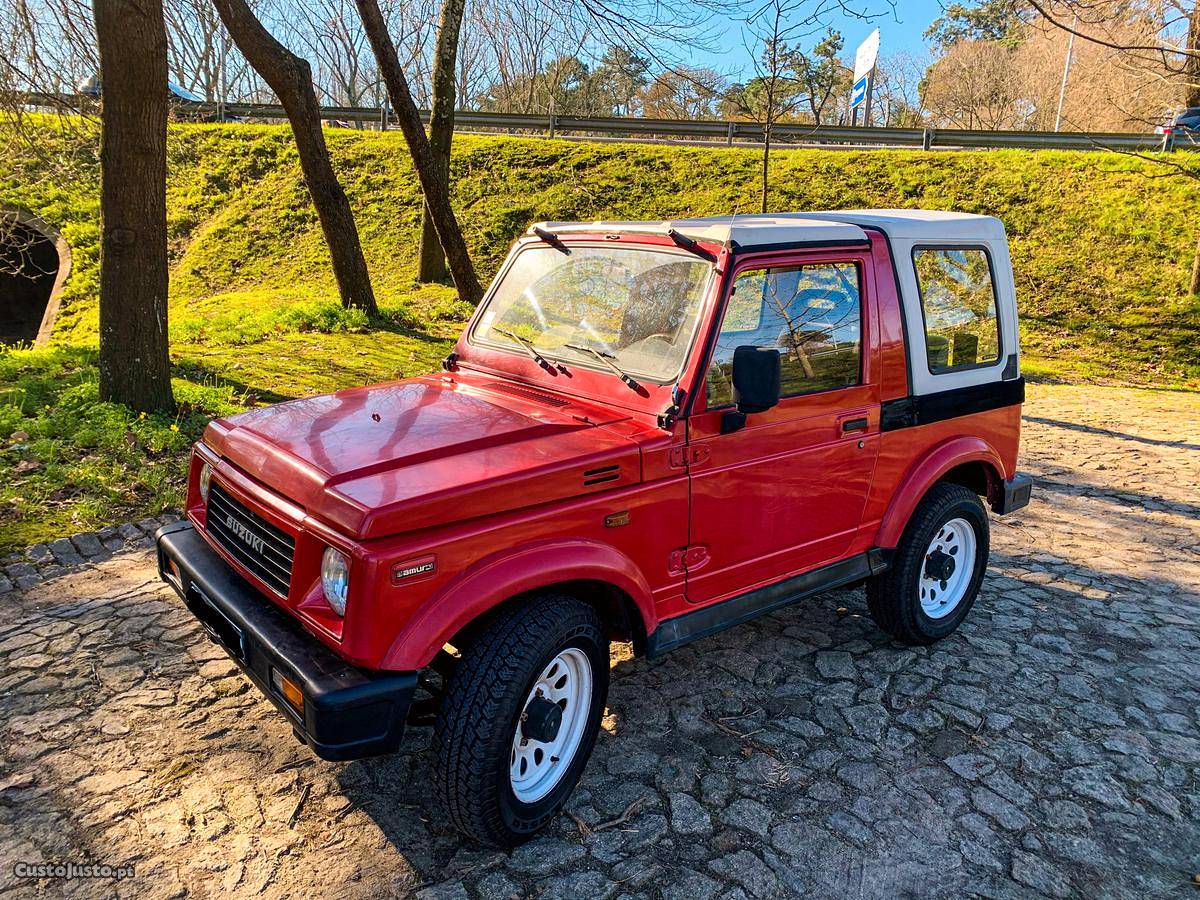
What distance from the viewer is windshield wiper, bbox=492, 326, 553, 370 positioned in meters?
3.83

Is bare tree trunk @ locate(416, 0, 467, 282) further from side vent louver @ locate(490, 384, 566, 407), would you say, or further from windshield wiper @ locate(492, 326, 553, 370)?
side vent louver @ locate(490, 384, 566, 407)

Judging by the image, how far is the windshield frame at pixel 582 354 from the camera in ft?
11.0

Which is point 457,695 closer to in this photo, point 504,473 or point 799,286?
point 504,473

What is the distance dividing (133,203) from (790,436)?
221 inches

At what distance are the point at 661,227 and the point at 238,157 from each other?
814 inches

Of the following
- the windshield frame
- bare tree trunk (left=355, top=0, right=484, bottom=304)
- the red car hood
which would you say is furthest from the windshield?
bare tree trunk (left=355, top=0, right=484, bottom=304)

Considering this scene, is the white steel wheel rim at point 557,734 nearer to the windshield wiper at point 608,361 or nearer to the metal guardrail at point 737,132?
the windshield wiper at point 608,361

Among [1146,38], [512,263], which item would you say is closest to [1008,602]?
[512,263]

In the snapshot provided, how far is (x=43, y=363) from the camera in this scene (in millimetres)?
8172

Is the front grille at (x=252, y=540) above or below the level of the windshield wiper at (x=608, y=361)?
below

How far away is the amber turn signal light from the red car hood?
0.52 m

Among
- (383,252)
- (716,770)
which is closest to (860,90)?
(383,252)

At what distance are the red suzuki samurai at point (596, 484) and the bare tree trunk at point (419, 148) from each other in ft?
28.1

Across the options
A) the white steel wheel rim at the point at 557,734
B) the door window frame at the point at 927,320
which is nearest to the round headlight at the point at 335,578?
the white steel wheel rim at the point at 557,734
